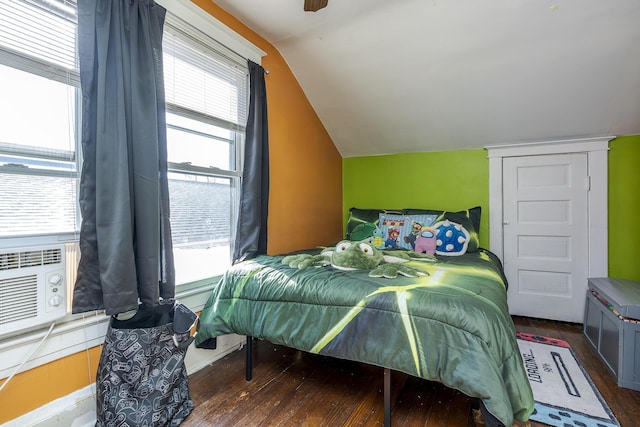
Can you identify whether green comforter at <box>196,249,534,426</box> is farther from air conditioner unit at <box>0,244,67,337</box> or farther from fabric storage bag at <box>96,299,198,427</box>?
air conditioner unit at <box>0,244,67,337</box>

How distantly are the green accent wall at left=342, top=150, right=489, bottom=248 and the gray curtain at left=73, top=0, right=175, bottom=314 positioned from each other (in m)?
2.52

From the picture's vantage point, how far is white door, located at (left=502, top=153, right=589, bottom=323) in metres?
2.80

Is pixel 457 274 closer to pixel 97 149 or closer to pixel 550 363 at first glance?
pixel 550 363

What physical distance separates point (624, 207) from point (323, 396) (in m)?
2.94

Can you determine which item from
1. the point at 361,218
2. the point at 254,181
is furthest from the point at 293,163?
the point at 361,218

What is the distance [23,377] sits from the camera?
1.26 metres

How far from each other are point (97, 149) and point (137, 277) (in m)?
0.62

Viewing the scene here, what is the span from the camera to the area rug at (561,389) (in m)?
1.54

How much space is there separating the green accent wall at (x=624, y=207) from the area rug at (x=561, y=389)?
943 millimetres

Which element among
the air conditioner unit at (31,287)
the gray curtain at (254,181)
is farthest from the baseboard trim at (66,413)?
the gray curtain at (254,181)

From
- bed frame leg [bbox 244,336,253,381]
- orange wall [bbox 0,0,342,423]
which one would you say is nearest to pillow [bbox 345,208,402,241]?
orange wall [bbox 0,0,342,423]

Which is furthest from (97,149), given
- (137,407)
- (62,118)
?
(137,407)

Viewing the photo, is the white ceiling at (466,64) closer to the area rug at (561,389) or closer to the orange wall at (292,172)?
Answer: the orange wall at (292,172)

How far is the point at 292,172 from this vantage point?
9.28 feet
